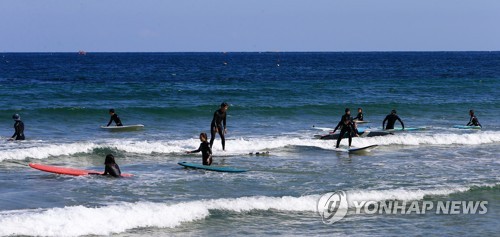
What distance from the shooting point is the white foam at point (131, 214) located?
41.2 ft

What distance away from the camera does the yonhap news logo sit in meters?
14.3

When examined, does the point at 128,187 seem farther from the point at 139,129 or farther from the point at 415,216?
the point at 139,129

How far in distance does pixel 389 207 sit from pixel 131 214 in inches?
207

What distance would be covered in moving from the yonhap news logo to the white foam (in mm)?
228

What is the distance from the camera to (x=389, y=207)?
48.5 ft

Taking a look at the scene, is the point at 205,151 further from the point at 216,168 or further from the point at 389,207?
the point at 389,207

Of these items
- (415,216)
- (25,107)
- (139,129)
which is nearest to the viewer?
(415,216)

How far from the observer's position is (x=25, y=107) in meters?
35.3

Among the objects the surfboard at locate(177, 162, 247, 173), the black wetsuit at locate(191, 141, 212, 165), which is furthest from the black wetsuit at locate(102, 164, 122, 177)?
the black wetsuit at locate(191, 141, 212, 165)

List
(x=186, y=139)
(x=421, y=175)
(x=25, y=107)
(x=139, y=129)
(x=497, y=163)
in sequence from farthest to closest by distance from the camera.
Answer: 1. (x=25, y=107)
2. (x=139, y=129)
3. (x=186, y=139)
4. (x=497, y=163)
5. (x=421, y=175)

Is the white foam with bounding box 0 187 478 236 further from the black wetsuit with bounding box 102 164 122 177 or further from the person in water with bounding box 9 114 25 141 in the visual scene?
the person in water with bounding box 9 114 25 141

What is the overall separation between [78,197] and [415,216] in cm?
698

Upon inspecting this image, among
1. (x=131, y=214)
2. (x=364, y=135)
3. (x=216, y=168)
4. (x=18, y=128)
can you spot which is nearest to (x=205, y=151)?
(x=216, y=168)

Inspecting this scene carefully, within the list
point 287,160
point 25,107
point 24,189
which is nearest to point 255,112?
point 25,107
